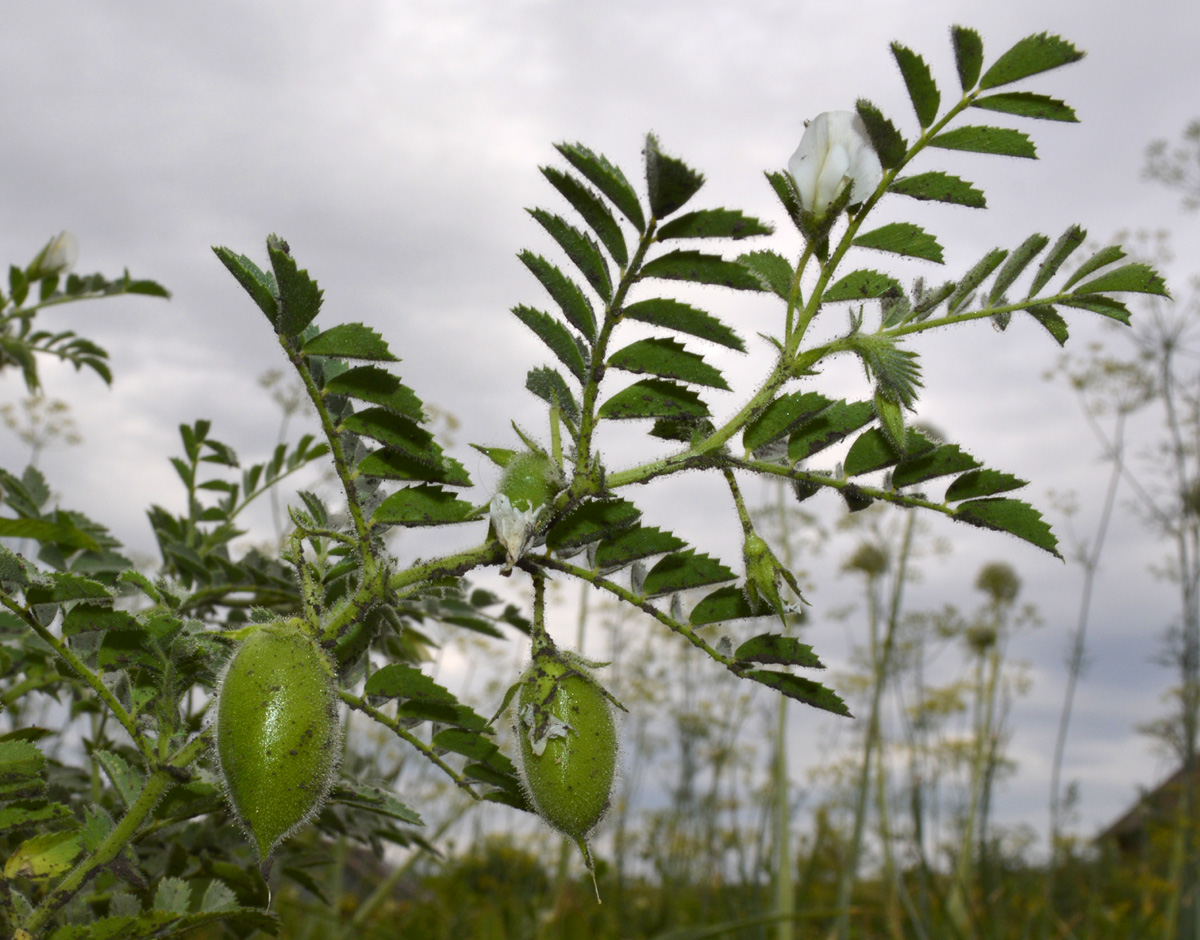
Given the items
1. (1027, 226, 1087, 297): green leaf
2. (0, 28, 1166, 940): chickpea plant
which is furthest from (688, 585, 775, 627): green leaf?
(1027, 226, 1087, 297): green leaf

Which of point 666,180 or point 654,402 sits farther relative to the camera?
point 654,402

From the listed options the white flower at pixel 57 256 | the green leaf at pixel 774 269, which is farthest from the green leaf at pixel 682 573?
the white flower at pixel 57 256

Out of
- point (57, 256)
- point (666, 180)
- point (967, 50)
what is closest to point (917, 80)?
point (967, 50)

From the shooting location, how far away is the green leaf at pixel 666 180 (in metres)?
0.86

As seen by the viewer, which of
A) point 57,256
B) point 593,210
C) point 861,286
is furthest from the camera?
point 57,256

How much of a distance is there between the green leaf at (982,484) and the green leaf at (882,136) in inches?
16.6

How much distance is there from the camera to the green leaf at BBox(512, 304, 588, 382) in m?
1.09

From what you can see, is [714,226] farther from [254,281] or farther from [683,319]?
[254,281]

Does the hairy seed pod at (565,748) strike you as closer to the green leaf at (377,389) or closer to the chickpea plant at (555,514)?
the chickpea plant at (555,514)

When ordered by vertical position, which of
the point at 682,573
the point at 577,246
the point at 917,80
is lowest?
the point at 682,573

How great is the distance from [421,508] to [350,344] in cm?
22

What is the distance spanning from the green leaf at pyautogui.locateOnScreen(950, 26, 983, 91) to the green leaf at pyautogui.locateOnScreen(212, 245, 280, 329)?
2.87 feet

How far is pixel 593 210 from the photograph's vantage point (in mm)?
997

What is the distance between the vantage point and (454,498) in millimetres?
1111
